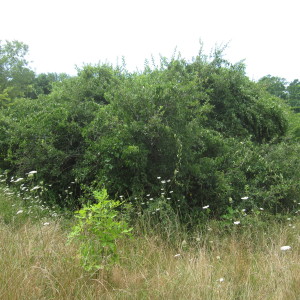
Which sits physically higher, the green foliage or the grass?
the green foliage

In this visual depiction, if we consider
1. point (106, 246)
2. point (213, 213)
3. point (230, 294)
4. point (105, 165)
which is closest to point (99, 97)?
point (105, 165)

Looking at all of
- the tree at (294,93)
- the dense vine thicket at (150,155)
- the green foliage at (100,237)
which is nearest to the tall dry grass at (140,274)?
the green foliage at (100,237)

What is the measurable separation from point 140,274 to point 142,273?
24mm

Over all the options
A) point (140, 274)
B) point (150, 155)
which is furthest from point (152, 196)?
point (140, 274)

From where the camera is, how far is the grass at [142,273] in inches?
90.8

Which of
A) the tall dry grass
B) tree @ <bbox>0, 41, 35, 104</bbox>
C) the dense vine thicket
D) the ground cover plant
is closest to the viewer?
the tall dry grass

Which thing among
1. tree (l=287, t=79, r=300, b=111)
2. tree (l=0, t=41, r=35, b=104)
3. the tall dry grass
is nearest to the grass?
the tall dry grass

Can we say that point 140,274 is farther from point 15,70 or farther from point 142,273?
point 15,70

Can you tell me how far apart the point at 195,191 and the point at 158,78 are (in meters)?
2.97

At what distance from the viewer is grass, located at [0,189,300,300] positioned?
90.8 inches

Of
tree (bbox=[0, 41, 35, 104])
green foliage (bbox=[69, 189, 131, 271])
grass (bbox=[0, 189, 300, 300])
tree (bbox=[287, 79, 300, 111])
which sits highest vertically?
tree (bbox=[0, 41, 35, 104])

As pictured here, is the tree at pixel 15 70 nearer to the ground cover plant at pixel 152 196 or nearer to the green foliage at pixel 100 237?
the ground cover plant at pixel 152 196

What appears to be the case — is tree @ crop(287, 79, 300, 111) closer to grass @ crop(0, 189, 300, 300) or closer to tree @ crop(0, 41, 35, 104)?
tree @ crop(0, 41, 35, 104)

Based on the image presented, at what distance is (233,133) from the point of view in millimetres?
7965
